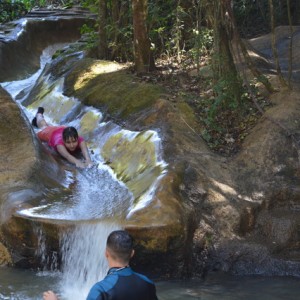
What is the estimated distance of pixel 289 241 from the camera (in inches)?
256

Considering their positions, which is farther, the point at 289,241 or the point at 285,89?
the point at 285,89

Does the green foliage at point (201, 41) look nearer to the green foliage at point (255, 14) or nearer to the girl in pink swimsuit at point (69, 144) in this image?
the girl in pink swimsuit at point (69, 144)

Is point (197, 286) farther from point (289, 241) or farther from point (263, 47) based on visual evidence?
point (263, 47)

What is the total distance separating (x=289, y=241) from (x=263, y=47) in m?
9.42

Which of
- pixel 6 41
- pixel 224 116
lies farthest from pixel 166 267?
pixel 6 41

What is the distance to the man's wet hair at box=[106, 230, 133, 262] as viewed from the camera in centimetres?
333

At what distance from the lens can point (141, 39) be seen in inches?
430

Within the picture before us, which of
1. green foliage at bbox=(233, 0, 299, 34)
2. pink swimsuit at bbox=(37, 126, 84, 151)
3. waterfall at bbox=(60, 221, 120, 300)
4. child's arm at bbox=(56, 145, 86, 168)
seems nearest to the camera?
waterfall at bbox=(60, 221, 120, 300)

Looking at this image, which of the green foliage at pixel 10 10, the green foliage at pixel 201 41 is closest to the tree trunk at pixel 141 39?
the green foliage at pixel 201 41

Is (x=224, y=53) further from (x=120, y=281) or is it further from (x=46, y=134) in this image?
(x=120, y=281)

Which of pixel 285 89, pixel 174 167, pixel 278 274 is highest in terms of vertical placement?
pixel 285 89

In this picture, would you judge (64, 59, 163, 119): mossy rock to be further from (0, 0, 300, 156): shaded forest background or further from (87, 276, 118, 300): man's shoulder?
(87, 276, 118, 300): man's shoulder

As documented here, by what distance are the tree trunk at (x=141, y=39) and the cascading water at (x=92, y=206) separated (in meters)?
1.79

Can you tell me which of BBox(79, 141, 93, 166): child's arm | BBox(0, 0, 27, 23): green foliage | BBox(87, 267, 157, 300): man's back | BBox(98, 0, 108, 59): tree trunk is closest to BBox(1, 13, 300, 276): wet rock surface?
BBox(79, 141, 93, 166): child's arm
